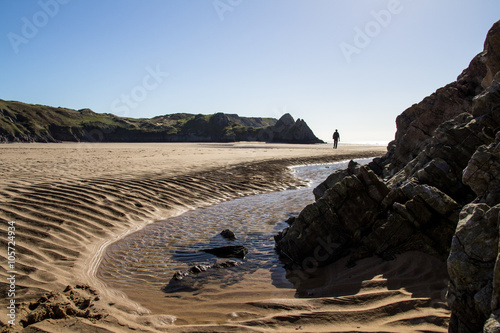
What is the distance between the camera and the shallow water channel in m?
5.32

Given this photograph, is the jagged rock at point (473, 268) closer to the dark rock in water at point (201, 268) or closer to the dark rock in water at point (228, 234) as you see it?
the dark rock in water at point (201, 268)

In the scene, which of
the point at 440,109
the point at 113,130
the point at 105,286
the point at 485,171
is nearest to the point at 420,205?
the point at 485,171

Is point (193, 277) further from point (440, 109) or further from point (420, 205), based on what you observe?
point (440, 109)

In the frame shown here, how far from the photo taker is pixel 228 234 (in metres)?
8.85

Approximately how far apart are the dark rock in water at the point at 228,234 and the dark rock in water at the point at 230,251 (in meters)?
1.00

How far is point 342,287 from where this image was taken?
17.6 ft

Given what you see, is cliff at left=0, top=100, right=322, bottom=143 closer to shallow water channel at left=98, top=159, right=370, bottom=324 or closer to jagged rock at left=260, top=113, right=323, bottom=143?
jagged rock at left=260, top=113, right=323, bottom=143

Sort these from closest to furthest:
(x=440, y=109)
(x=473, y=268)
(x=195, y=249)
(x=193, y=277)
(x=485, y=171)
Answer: (x=473, y=268)
(x=485, y=171)
(x=193, y=277)
(x=195, y=249)
(x=440, y=109)

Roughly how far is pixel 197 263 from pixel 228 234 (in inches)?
72.6

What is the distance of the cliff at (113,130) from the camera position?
62.1 metres

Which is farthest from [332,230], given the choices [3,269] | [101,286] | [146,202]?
[146,202]

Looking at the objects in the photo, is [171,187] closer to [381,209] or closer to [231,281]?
[231,281]

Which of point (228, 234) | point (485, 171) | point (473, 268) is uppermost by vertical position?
point (485, 171)

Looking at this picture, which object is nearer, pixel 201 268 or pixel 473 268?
pixel 473 268
